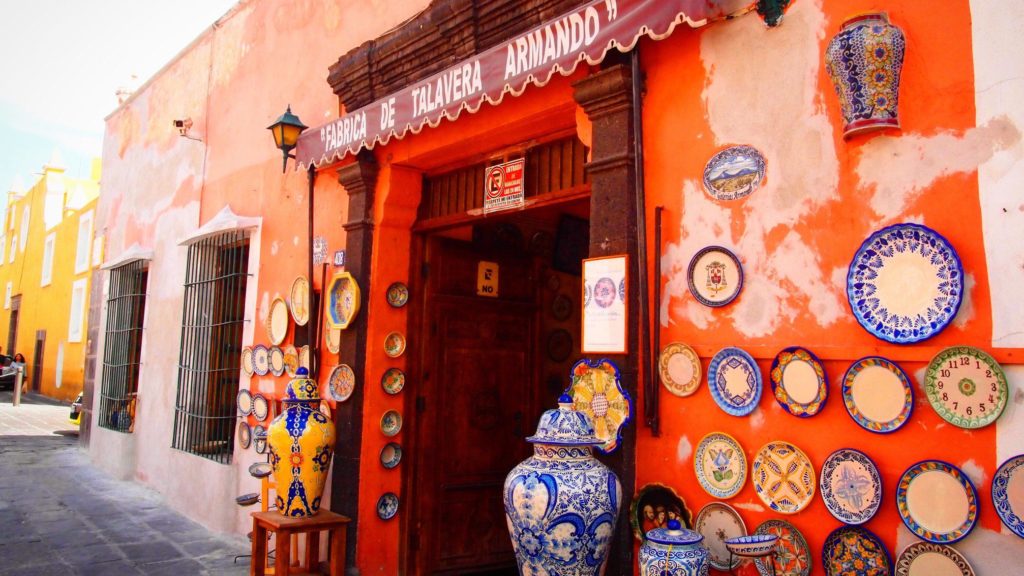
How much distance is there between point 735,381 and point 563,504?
2.64 feet

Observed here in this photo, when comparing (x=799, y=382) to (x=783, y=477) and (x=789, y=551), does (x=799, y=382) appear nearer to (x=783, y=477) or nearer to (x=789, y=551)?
(x=783, y=477)

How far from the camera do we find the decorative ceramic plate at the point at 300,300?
5.32m

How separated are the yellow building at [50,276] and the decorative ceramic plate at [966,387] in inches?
728

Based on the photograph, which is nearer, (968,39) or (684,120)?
(968,39)

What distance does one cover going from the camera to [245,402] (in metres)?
6.02

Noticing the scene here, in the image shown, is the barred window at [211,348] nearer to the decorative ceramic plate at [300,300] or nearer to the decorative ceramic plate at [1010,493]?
the decorative ceramic plate at [300,300]

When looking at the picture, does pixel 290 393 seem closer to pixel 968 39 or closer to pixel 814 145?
pixel 814 145

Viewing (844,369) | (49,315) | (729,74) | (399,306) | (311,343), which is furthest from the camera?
(49,315)

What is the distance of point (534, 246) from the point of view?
5484 mm

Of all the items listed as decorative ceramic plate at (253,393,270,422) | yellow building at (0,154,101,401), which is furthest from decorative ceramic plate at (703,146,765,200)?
yellow building at (0,154,101,401)

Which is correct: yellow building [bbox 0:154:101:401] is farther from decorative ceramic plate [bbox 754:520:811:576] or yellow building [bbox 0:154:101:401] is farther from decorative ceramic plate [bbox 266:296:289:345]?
decorative ceramic plate [bbox 754:520:811:576]

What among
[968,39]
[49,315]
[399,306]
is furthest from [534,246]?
[49,315]

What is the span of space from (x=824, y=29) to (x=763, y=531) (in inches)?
72.3

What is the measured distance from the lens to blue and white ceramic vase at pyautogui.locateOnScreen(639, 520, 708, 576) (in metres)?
2.36
